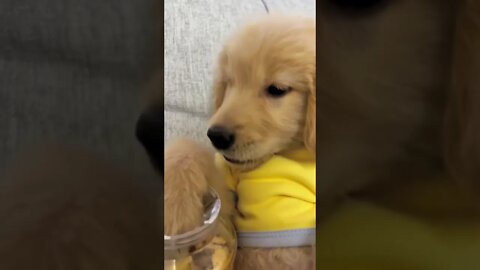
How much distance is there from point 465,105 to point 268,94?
0.70 feet

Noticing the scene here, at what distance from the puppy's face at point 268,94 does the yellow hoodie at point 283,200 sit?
0.02 m

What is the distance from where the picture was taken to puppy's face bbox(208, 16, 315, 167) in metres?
0.66

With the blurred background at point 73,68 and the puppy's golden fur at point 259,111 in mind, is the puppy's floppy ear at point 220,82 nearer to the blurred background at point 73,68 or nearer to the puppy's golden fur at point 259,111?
the puppy's golden fur at point 259,111

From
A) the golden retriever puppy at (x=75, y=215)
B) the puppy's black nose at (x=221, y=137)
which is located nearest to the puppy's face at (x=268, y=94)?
the puppy's black nose at (x=221, y=137)

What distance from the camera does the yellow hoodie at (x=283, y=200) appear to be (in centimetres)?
69

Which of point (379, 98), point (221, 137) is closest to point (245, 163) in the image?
point (221, 137)

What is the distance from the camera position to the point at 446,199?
0.65m

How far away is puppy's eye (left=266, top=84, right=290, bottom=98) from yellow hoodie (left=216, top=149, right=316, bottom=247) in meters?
0.07

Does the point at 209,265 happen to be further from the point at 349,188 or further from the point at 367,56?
the point at 367,56

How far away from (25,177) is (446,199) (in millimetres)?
439

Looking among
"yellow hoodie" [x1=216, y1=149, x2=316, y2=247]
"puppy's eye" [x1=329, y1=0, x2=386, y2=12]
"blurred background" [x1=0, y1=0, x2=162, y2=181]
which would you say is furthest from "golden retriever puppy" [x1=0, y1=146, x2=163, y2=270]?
"puppy's eye" [x1=329, y1=0, x2=386, y2=12]

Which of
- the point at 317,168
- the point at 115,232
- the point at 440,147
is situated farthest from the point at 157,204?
the point at 440,147

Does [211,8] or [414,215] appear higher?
[211,8]

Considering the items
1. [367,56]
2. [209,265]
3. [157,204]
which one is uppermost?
[367,56]
